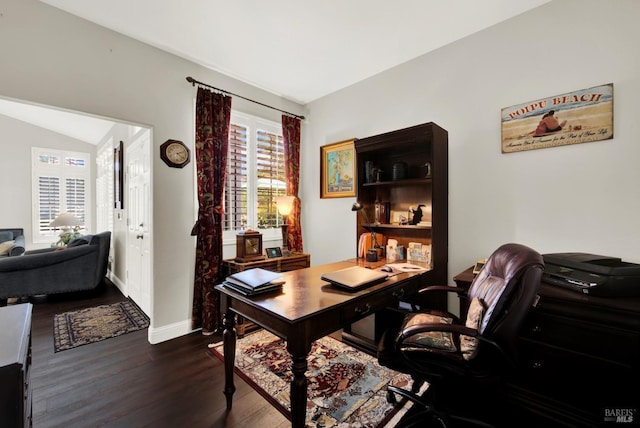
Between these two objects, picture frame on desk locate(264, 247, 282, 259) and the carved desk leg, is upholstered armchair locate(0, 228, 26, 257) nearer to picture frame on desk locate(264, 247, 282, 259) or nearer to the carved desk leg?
picture frame on desk locate(264, 247, 282, 259)

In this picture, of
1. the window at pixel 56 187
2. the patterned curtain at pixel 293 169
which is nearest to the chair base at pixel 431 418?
the patterned curtain at pixel 293 169

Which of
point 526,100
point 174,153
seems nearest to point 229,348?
point 174,153

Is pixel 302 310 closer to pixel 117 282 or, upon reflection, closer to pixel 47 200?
pixel 117 282

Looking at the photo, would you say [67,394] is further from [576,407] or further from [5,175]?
[5,175]

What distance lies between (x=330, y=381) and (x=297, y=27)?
9.49 ft

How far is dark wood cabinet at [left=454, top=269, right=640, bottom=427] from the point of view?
1.35 meters

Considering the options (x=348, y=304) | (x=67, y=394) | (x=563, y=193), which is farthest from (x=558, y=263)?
(x=67, y=394)

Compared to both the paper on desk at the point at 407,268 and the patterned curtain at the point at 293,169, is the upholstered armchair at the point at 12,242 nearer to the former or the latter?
the patterned curtain at the point at 293,169

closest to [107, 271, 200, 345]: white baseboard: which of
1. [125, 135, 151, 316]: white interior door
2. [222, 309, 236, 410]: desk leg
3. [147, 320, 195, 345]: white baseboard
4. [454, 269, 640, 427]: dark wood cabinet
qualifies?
[147, 320, 195, 345]: white baseboard

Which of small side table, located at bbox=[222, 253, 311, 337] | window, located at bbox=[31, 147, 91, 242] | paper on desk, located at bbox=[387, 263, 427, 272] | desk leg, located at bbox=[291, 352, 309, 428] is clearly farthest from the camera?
window, located at bbox=[31, 147, 91, 242]

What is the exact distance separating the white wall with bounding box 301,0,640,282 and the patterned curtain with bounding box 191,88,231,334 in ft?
6.10

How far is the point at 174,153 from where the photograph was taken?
2691 mm

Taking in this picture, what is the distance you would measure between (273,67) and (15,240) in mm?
5598

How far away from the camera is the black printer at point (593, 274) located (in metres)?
1.44
